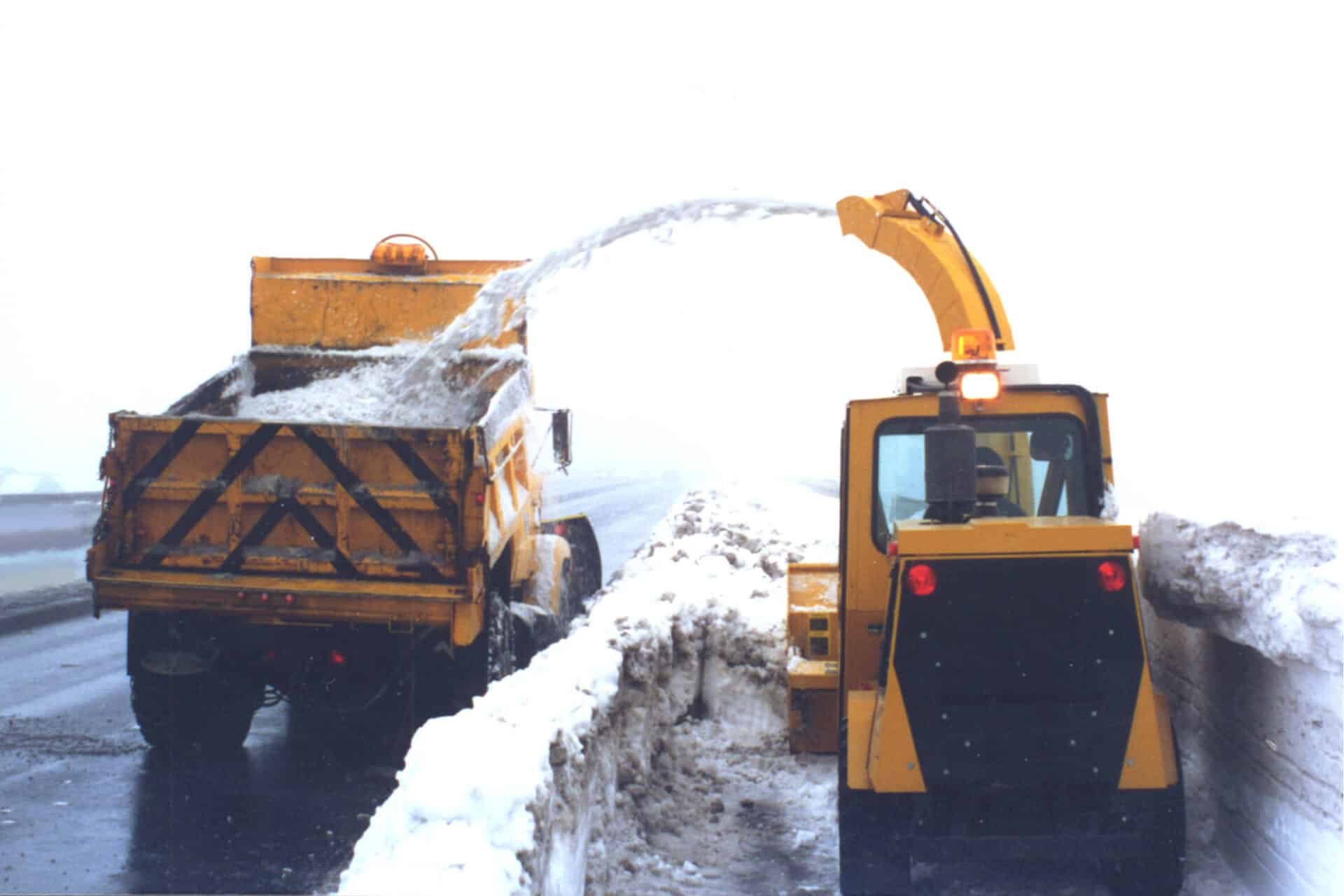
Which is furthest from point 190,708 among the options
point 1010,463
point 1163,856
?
point 1163,856

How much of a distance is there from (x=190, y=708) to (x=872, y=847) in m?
4.92

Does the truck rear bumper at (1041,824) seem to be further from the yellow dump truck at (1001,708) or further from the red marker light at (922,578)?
the red marker light at (922,578)

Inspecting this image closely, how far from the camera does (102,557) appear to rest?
730 cm

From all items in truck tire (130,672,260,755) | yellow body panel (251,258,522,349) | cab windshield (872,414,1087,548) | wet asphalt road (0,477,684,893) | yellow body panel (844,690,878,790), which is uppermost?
yellow body panel (251,258,522,349)

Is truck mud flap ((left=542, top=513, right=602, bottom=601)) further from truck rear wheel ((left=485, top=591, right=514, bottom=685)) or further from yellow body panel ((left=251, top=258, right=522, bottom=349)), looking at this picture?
truck rear wheel ((left=485, top=591, right=514, bottom=685))

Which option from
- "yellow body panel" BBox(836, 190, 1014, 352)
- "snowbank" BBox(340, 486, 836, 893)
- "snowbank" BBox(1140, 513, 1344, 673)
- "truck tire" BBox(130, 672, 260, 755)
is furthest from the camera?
"truck tire" BBox(130, 672, 260, 755)

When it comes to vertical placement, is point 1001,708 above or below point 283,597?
above

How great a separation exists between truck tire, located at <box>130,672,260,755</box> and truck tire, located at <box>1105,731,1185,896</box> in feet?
18.0

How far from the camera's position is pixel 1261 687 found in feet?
14.7

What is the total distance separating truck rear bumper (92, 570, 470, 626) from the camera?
711 centimetres

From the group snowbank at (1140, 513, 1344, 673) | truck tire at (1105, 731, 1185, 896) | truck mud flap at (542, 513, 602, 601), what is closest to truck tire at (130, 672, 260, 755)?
truck mud flap at (542, 513, 602, 601)

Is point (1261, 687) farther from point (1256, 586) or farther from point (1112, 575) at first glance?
point (1112, 575)

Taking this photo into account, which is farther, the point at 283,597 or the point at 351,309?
Result: the point at 351,309

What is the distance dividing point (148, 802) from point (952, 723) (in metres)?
4.69
